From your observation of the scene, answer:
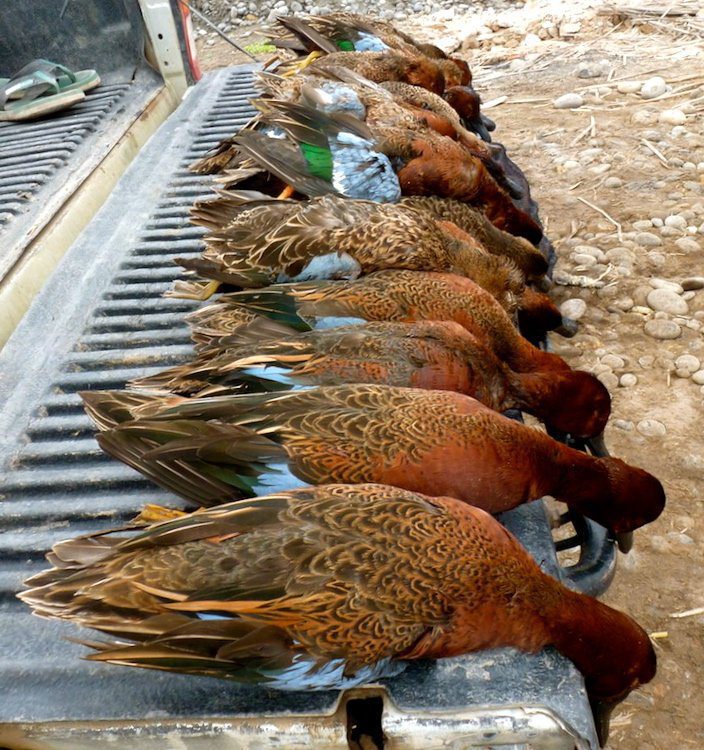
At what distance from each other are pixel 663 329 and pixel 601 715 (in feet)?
9.15

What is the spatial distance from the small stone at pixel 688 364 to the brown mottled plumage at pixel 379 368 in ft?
4.79

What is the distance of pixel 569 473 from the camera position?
253cm

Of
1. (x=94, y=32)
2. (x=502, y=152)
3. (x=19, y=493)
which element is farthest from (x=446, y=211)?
(x=94, y=32)

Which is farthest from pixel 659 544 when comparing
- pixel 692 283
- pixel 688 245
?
pixel 688 245

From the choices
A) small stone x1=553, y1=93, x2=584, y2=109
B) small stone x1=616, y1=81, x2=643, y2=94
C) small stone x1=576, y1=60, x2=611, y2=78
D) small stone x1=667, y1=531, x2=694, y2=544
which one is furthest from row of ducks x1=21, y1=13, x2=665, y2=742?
small stone x1=576, y1=60, x2=611, y2=78

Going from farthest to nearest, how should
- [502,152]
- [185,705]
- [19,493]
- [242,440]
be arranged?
[502,152], [19,493], [242,440], [185,705]

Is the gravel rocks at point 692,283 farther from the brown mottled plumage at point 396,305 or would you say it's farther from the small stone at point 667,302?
the brown mottled plumage at point 396,305

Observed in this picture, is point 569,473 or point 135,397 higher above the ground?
point 135,397

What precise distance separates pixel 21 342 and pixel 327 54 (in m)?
3.22

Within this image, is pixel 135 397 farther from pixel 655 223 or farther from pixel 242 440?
pixel 655 223

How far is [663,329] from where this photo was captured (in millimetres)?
4445

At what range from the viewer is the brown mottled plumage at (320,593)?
177 cm

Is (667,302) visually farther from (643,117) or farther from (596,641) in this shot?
(643,117)

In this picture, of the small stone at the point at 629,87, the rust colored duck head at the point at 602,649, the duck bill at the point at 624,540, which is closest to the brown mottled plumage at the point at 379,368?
the duck bill at the point at 624,540
